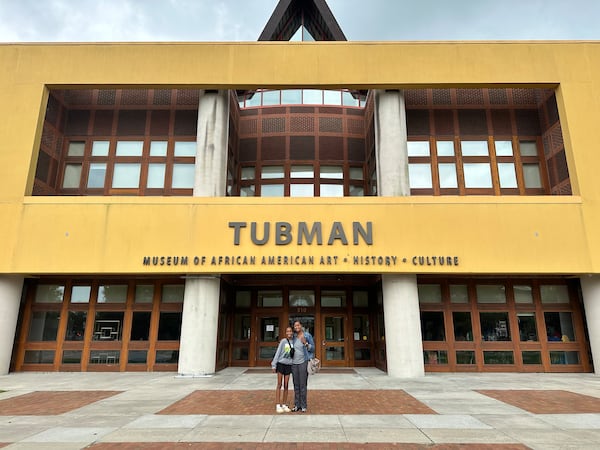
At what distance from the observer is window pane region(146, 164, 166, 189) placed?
58.8ft

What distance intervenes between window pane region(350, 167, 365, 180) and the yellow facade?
4619 millimetres

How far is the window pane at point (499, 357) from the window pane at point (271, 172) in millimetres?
12383

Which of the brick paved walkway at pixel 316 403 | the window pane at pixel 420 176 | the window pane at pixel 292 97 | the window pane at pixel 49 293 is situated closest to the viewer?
the brick paved walkway at pixel 316 403

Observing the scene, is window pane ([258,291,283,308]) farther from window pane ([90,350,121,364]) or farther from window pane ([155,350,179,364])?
window pane ([90,350,121,364])

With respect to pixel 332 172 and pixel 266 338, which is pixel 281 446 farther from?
pixel 332 172

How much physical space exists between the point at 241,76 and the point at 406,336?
495 inches

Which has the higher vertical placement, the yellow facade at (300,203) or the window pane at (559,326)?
the yellow facade at (300,203)

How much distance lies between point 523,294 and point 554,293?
1361 mm

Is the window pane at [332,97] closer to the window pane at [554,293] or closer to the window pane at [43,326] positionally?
the window pane at [554,293]

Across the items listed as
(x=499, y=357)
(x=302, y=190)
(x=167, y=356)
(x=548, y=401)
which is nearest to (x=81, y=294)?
(x=167, y=356)

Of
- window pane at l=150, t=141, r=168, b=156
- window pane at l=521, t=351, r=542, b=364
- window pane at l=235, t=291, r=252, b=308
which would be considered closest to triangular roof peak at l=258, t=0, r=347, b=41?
window pane at l=150, t=141, r=168, b=156

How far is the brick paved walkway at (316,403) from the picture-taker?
8766 mm

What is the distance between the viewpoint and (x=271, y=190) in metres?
19.8

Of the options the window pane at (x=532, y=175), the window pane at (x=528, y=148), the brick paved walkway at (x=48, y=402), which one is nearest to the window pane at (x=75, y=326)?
the brick paved walkway at (x=48, y=402)
